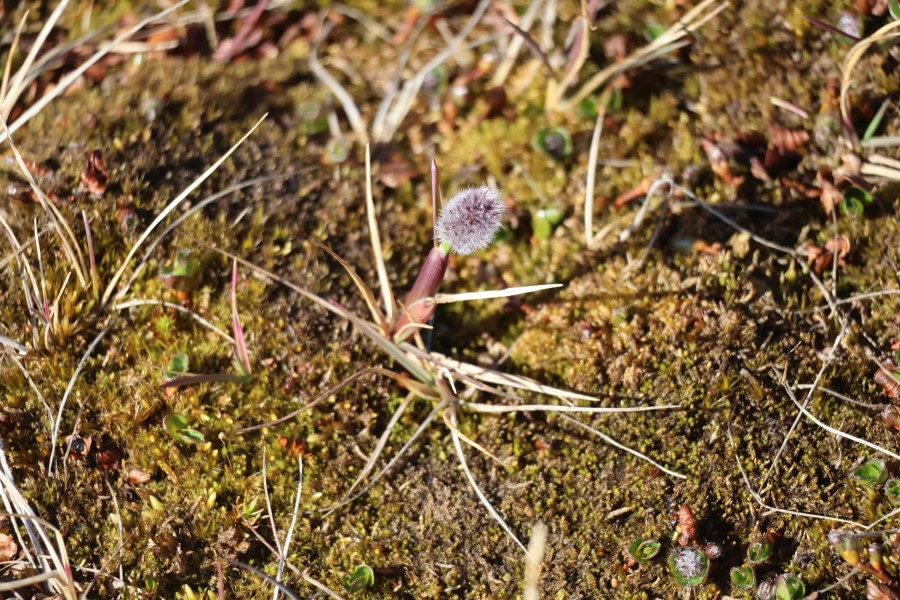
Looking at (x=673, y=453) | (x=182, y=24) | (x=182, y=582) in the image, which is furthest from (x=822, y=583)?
(x=182, y=24)

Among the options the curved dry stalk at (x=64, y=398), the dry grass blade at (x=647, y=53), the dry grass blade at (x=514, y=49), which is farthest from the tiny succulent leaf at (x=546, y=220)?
the curved dry stalk at (x=64, y=398)

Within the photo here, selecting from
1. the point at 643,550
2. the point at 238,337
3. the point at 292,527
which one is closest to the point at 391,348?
the point at 238,337

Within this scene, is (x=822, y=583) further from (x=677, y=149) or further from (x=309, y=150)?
(x=309, y=150)

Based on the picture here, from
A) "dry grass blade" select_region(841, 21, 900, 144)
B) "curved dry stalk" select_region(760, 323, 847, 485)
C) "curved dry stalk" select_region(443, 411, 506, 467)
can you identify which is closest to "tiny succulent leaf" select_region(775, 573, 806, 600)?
"curved dry stalk" select_region(760, 323, 847, 485)

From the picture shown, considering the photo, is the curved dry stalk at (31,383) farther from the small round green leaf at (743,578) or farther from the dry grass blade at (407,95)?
the small round green leaf at (743,578)

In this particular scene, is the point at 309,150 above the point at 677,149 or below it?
above

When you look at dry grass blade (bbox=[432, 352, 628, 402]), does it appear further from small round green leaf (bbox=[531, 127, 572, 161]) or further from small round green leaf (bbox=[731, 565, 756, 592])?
small round green leaf (bbox=[531, 127, 572, 161])
